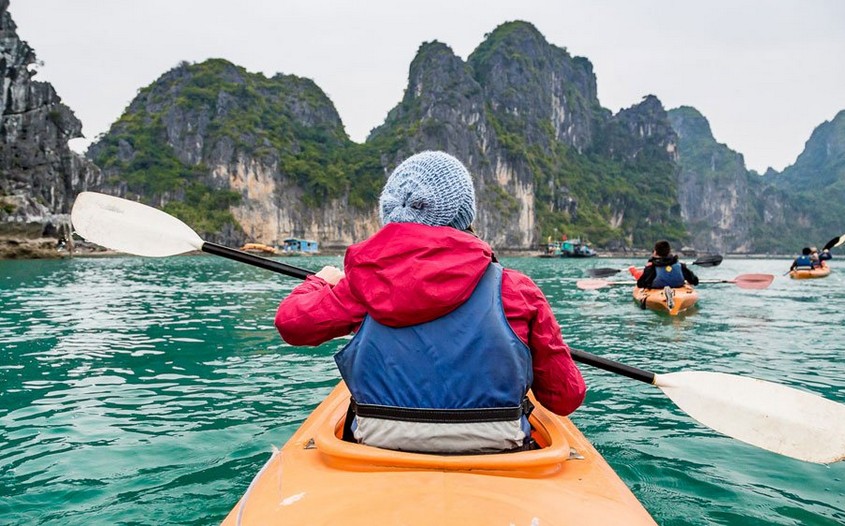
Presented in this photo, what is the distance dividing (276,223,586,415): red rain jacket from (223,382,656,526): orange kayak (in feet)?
1.04

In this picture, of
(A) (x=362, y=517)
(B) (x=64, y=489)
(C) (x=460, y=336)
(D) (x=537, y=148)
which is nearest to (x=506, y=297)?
(C) (x=460, y=336)

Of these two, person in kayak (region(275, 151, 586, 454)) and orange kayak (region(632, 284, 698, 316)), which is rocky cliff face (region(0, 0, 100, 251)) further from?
person in kayak (region(275, 151, 586, 454))

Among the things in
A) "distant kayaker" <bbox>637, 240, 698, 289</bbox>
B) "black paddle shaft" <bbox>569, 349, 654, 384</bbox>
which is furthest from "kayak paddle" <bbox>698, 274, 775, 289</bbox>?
"black paddle shaft" <bbox>569, 349, 654, 384</bbox>

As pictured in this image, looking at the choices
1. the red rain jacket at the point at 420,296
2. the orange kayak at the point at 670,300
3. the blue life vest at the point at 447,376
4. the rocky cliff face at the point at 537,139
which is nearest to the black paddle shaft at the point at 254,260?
the red rain jacket at the point at 420,296

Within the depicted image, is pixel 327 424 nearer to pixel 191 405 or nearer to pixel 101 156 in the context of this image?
pixel 191 405

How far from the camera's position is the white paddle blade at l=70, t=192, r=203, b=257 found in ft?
12.1

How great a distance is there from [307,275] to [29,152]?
153 ft

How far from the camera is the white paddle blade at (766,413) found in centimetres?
270

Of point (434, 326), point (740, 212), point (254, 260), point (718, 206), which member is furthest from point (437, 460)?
point (740, 212)

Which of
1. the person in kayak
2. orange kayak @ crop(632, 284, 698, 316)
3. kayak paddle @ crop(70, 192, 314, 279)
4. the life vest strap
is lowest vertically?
orange kayak @ crop(632, 284, 698, 316)

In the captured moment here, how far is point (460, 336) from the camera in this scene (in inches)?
65.3

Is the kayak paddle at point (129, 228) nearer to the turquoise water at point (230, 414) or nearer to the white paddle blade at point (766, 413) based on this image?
the turquoise water at point (230, 414)

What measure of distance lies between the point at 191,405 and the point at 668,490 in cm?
365

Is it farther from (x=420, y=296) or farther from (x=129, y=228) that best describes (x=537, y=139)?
(x=420, y=296)
